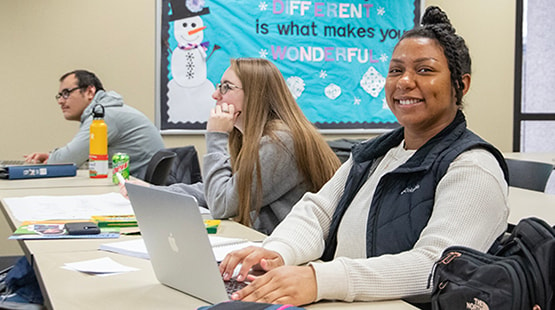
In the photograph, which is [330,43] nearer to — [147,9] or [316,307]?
[147,9]

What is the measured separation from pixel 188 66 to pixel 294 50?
808 millimetres

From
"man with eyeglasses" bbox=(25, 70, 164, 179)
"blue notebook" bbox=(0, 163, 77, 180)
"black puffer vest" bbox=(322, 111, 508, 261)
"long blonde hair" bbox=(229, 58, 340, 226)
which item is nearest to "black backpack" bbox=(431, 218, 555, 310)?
"black puffer vest" bbox=(322, 111, 508, 261)

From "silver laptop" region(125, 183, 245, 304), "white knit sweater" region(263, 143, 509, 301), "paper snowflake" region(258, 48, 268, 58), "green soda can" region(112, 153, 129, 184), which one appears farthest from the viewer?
"paper snowflake" region(258, 48, 268, 58)

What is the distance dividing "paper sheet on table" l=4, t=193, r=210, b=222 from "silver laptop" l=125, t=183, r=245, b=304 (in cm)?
88

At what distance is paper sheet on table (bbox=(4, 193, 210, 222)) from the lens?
2123 millimetres

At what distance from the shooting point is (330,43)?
5066mm

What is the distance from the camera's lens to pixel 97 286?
1.30m

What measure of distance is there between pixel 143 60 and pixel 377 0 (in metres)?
1.86

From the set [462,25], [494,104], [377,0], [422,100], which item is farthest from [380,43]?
[422,100]

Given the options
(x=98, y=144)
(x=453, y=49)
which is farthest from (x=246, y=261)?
(x=98, y=144)

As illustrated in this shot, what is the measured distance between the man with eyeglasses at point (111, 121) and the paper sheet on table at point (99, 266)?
7.75ft

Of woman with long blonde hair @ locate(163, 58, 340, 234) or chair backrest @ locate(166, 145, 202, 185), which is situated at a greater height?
woman with long blonde hair @ locate(163, 58, 340, 234)

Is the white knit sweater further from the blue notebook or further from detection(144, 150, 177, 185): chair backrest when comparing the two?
the blue notebook

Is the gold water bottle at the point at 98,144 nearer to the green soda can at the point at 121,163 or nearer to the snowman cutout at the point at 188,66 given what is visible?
the green soda can at the point at 121,163
